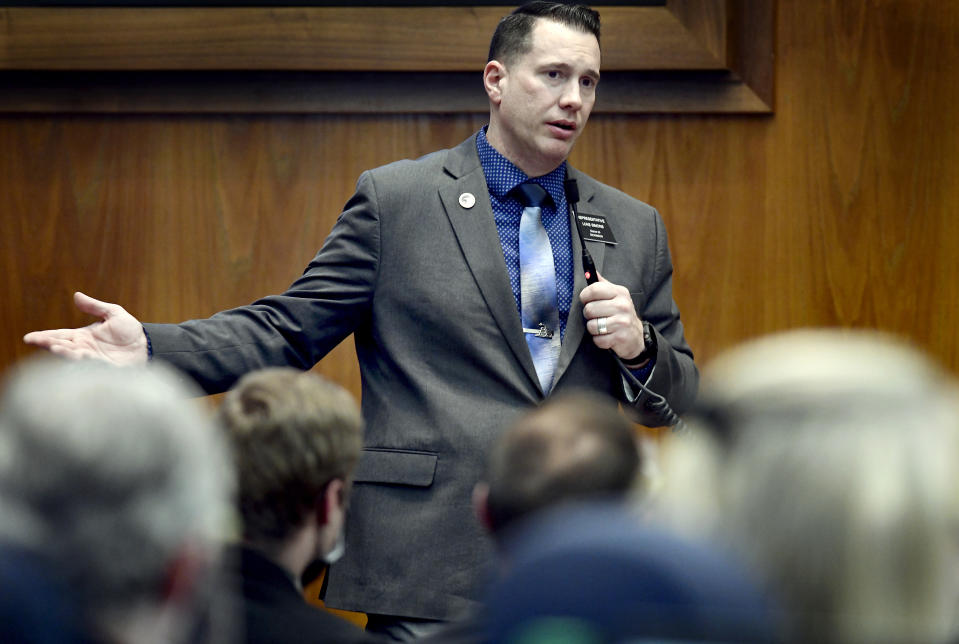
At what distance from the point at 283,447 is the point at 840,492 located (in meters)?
0.70

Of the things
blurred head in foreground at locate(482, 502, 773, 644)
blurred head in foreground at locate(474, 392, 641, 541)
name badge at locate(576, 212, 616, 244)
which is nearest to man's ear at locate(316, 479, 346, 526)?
blurred head in foreground at locate(474, 392, 641, 541)

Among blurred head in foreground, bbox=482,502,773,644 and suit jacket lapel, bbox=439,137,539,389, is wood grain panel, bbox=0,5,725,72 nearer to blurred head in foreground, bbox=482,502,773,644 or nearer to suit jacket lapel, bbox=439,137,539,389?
suit jacket lapel, bbox=439,137,539,389

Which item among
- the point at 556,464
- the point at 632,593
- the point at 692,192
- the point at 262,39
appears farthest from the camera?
the point at 692,192

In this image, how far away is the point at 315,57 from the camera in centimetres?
285

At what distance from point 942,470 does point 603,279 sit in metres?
1.48

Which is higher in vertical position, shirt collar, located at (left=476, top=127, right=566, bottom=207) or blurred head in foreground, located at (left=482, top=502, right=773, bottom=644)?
shirt collar, located at (left=476, top=127, right=566, bottom=207)

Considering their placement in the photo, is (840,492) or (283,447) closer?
(840,492)

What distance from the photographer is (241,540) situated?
1.33m

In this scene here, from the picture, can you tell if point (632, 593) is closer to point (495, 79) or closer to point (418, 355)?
point (418, 355)

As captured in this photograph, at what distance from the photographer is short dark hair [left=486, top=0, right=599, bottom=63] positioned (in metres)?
2.42

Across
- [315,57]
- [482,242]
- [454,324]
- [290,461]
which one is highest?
[315,57]

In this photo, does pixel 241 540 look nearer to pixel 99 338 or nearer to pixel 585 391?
pixel 99 338

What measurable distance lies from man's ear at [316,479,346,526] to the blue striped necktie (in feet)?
2.98

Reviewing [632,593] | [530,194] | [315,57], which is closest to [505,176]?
[530,194]
